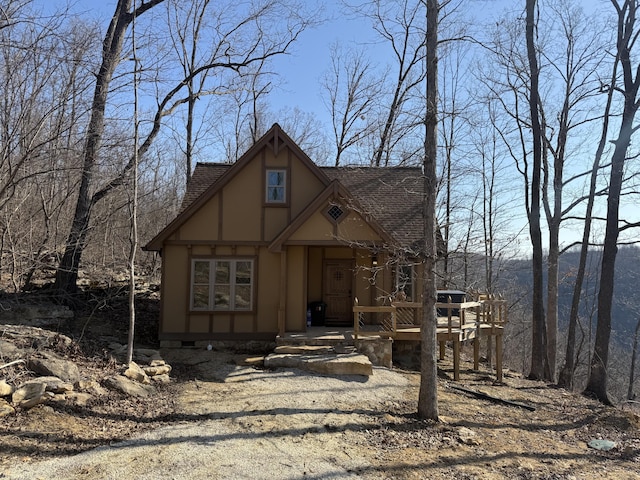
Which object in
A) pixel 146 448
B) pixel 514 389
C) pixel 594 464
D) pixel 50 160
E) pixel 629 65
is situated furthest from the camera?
pixel 629 65

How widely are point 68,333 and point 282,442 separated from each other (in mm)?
7224

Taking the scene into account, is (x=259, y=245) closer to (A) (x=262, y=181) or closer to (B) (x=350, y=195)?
(A) (x=262, y=181)

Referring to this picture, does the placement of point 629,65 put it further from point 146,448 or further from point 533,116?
point 146,448

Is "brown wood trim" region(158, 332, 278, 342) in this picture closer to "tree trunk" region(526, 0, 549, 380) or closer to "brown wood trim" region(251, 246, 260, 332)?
"brown wood trim" region(251, 246, 260, 332)

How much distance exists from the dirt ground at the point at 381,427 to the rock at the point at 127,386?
0.82ft

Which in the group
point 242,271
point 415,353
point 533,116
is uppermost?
point 533,116

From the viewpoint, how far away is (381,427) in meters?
7.15

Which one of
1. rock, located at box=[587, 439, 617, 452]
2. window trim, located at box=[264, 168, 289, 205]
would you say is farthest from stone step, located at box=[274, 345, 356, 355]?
rock, located at box=[587, 439, 617, 452]

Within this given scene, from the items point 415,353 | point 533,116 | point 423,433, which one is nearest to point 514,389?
point 415,353

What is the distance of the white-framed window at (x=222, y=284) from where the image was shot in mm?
12844

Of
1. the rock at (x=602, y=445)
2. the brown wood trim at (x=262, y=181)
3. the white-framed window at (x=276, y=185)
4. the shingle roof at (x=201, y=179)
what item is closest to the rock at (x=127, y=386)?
the brown wood trim at (x=262, y=181)

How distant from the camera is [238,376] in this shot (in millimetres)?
9672

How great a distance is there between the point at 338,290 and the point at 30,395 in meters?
8.78

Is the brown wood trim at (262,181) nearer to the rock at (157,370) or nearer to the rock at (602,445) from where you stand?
the rock at (157,370)
